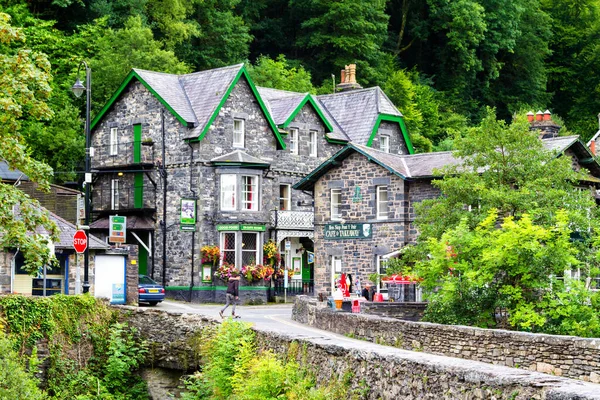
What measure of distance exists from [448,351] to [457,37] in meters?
55.5

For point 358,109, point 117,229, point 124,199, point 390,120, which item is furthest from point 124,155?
point 390,120

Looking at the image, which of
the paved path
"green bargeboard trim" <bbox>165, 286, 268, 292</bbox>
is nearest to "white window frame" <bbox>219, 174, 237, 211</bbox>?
"green bargeboard trim" <bbox>165, 286, 268, 292</bbox>

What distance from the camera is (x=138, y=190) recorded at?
162ft

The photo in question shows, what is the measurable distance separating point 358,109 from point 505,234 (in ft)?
94.1

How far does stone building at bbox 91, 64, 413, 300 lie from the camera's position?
1869 inches

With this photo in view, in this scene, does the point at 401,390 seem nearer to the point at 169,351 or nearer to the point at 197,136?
the point at 169,351

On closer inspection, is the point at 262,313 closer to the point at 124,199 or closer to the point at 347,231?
the point at 347,231

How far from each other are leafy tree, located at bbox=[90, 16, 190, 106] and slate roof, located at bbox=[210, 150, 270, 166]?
9841 mm

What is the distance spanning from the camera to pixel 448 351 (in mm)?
22234

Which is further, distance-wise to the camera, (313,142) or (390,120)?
(390,120)

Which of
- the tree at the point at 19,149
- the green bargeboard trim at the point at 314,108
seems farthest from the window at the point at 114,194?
the tree at the point at 19,149

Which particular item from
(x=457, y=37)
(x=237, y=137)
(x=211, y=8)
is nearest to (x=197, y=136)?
(x=237, y=137)

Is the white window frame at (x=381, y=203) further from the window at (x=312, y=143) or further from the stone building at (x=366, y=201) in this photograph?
the window at (x=312, y=143)

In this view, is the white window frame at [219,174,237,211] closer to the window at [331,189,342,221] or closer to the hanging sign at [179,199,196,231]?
the hanging sign at [179,199,196,231]
